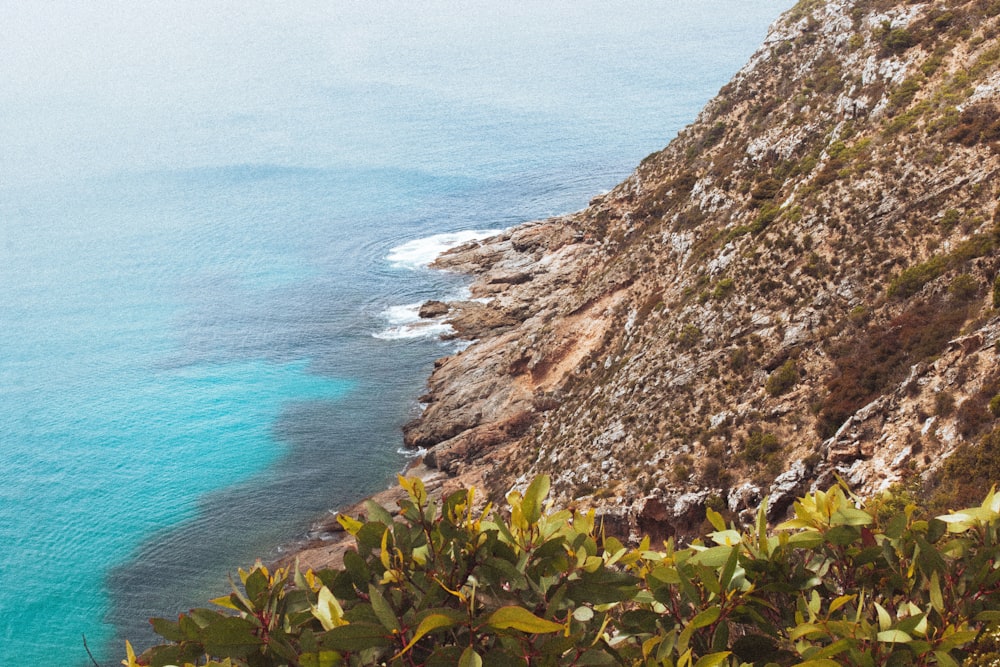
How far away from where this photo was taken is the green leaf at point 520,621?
15.9 feet

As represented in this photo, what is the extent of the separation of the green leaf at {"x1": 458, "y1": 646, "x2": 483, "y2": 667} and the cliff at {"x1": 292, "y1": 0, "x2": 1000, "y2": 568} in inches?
749

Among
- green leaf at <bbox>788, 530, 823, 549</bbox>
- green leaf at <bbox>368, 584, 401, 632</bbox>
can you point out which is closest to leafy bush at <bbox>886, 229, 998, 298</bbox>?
green leaf at <bbox>788, 530, 823, 549</bbox>

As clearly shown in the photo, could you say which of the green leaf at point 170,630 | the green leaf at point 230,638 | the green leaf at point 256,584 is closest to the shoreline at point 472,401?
the green leaf at point 170,630

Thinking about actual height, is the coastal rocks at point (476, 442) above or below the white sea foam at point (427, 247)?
below

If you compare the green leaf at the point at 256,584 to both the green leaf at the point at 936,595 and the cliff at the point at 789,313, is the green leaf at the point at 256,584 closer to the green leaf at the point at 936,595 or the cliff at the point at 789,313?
the green leaf at the point at 936,595

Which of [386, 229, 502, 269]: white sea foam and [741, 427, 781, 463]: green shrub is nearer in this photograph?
[741, 427, 781, 463]: green shrub

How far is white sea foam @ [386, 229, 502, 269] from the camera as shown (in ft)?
309

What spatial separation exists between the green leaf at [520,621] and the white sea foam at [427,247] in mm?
87818

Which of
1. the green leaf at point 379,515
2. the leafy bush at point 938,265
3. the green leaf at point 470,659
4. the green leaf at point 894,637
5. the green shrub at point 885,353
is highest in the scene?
the green leaf at point 379,515

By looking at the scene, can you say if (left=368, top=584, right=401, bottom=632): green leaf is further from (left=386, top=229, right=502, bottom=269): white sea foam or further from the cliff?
(left=386, top=229, right=502, bottom=269): white sea foam

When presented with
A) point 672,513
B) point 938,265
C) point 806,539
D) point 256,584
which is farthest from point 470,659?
point 938,265

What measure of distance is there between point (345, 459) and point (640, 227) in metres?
27.4

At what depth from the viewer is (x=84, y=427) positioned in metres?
65.0

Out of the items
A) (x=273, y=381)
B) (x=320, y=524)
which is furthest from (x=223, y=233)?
(x=320, y=524)
